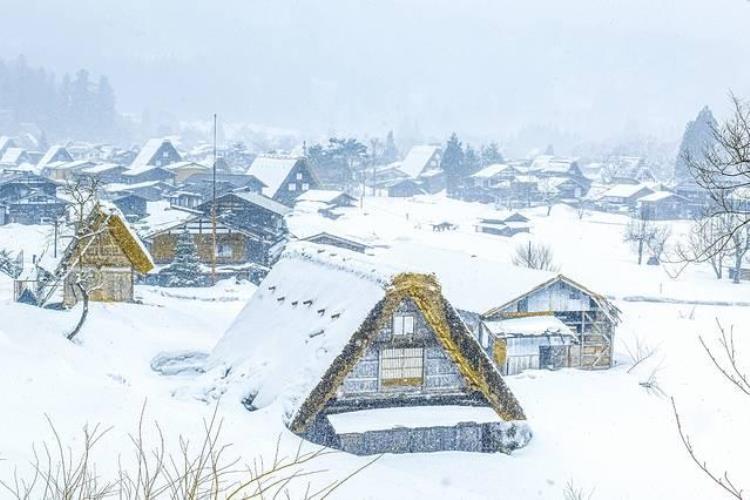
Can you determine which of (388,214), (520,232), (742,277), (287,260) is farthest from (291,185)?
(287,260)

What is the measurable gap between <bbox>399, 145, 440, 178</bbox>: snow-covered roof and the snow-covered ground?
2558 inches

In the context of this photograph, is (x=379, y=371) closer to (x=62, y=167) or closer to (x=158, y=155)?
(x=62, y=167)

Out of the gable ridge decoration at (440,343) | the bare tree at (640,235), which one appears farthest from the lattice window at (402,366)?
the bare tree at (640,235)

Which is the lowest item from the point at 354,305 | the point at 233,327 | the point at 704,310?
the point at 704,310

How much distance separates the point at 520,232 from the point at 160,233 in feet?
113

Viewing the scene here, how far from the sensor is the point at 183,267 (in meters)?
47.4

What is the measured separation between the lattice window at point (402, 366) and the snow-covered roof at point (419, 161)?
93.0 meters

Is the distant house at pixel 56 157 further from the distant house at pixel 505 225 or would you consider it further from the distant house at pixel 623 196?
the distant house at pixel 623 196

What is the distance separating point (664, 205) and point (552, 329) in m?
57.1

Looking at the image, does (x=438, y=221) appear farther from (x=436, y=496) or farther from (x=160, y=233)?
(x=436, y=496)

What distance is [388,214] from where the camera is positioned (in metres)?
81.2

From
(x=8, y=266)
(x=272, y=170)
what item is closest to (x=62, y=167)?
(x=272, y=170)

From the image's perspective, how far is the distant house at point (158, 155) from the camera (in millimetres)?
97750

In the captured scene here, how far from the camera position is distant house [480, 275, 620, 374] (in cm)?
3131
